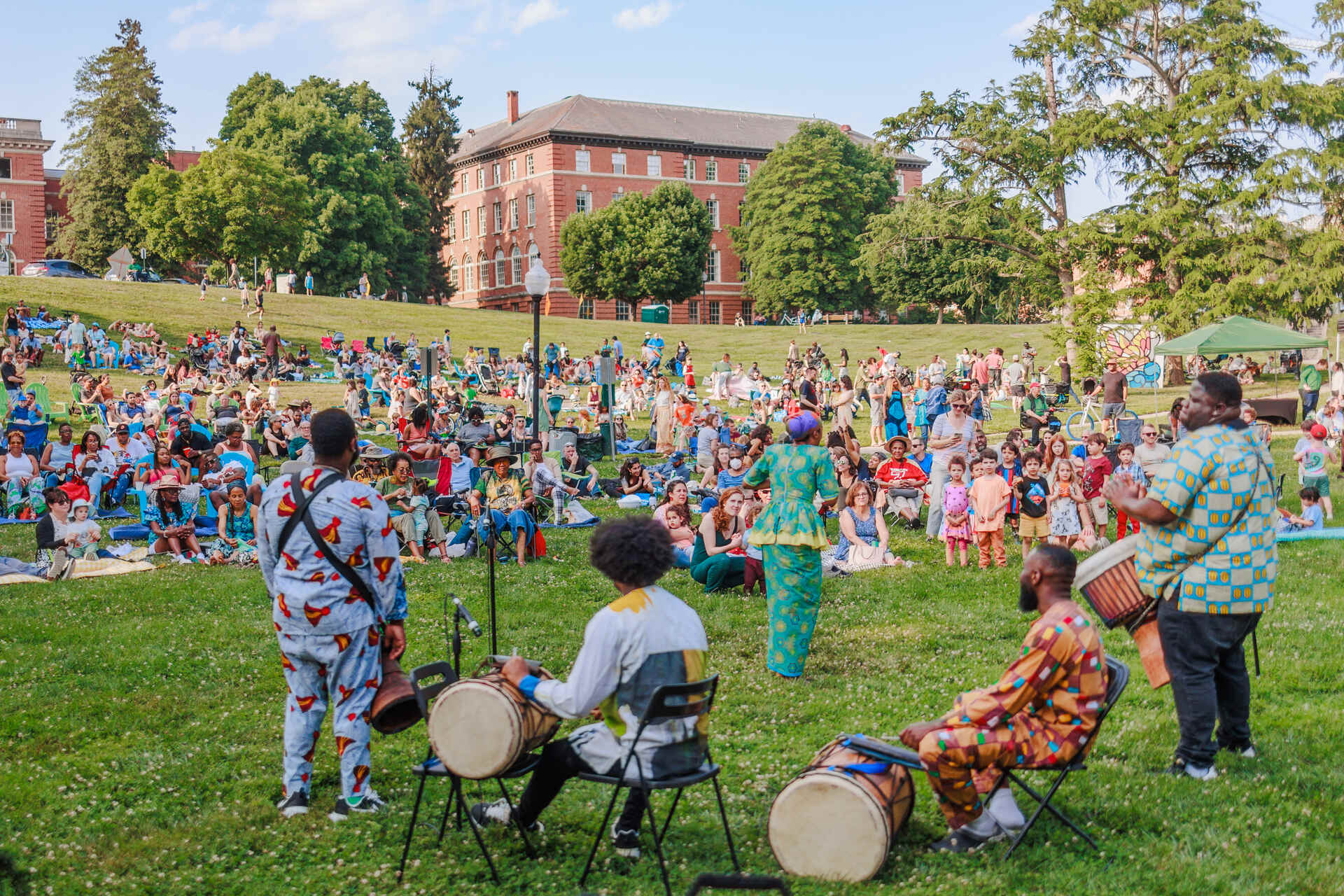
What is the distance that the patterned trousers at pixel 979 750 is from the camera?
5.00 metres

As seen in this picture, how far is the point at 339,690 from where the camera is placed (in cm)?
565

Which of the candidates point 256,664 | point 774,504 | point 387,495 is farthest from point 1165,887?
point 387,495

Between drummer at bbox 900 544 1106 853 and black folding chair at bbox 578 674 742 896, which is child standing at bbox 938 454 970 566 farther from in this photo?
black folding chair at bbox 578 674 742 896

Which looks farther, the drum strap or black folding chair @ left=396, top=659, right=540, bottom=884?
the drum strap

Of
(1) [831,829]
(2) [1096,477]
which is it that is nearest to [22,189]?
(2) [1096,477]

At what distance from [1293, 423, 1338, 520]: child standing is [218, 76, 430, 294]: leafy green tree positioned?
53.8 metres

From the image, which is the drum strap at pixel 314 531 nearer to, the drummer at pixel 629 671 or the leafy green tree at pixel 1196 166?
the drummer at pixel 629 671

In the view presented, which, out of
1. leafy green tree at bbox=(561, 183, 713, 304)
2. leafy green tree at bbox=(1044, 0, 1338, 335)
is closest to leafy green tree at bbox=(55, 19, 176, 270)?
leafy green tree at bbox=(561, 183, 713, 304)

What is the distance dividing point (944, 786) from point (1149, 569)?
1.71 m

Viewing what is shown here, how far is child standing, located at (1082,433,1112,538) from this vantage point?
1415 centimetres

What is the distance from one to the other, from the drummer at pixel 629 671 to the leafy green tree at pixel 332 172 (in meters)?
60.0

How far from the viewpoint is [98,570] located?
13.0 metres

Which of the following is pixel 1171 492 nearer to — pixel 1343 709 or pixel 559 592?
pixel 1343 709

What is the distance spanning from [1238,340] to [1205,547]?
1945 cm
